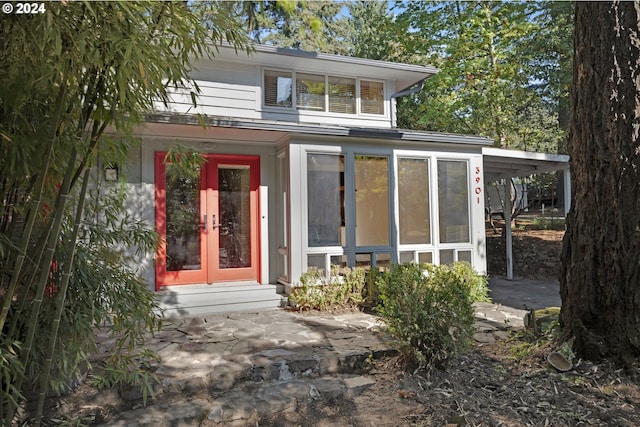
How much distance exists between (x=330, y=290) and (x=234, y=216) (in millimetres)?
1886

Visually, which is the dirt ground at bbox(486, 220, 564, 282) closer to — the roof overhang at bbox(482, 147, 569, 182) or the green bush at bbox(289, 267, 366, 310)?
the roof overhang at bbox(482, 147, 569, 182)

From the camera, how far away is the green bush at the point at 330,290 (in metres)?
5.52

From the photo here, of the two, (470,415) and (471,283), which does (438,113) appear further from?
(470,415)

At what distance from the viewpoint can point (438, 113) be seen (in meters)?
12.1

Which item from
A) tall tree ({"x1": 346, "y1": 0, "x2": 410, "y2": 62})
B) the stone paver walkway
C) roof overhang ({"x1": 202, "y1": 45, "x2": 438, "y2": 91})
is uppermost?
tall tree ({"x1": 346, "y1": 0, "x2": 410, "y2": 62})

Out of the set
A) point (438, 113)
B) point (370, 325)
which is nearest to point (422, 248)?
point (370, 325)

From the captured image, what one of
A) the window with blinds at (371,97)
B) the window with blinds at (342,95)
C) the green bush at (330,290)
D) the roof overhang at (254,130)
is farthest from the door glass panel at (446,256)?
the window with blinds at (342,95)

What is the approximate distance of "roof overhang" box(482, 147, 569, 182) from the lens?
7157 mm

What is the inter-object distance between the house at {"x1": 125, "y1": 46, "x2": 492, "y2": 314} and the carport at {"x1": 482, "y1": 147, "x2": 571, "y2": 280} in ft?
2.09

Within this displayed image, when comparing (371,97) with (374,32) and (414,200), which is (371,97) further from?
(374,32)

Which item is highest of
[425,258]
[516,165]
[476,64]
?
[476,64]

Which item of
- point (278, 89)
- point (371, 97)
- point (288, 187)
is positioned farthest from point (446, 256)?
point (278, 89)

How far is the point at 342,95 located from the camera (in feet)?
23.7

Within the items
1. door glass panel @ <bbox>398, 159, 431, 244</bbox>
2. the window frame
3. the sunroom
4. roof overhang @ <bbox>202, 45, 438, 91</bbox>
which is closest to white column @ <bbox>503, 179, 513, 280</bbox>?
the sunroom
